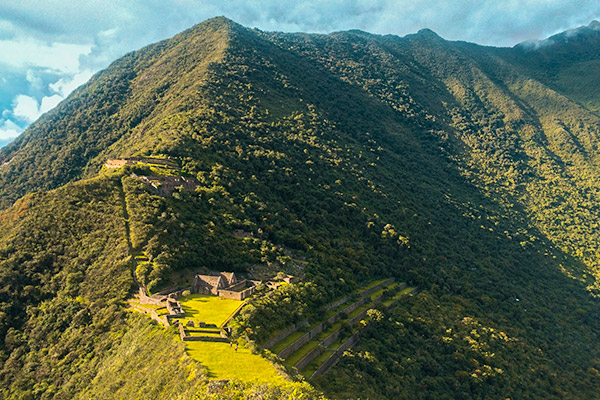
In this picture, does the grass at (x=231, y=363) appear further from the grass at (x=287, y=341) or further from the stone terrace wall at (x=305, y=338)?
the stone terrace wall at (x=305, y=338)

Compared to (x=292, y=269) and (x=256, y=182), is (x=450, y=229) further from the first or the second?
(x=292, y=269)

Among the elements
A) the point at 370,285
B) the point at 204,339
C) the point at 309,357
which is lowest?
the point at 370,285

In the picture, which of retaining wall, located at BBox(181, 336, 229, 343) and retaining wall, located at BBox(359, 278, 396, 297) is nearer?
retaining wall, located at BBox(181, 336, 229, 343)

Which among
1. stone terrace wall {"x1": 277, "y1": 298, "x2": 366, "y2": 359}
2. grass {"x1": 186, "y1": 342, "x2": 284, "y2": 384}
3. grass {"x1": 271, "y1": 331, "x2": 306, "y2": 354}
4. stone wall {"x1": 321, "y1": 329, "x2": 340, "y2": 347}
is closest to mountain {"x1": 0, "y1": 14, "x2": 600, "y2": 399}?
grass {"x1": 186, "y1": 342, "x2": 284, "y2": 384}

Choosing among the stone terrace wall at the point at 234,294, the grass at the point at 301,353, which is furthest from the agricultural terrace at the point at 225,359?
the grass at the point at 301,353

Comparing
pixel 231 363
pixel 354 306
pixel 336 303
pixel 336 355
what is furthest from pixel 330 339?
pixel 231 363

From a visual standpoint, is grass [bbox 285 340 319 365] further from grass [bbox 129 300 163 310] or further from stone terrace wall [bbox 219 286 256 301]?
grass [bbox 129 300 163 310]

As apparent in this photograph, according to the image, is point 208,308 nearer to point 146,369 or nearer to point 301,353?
point 146,369
